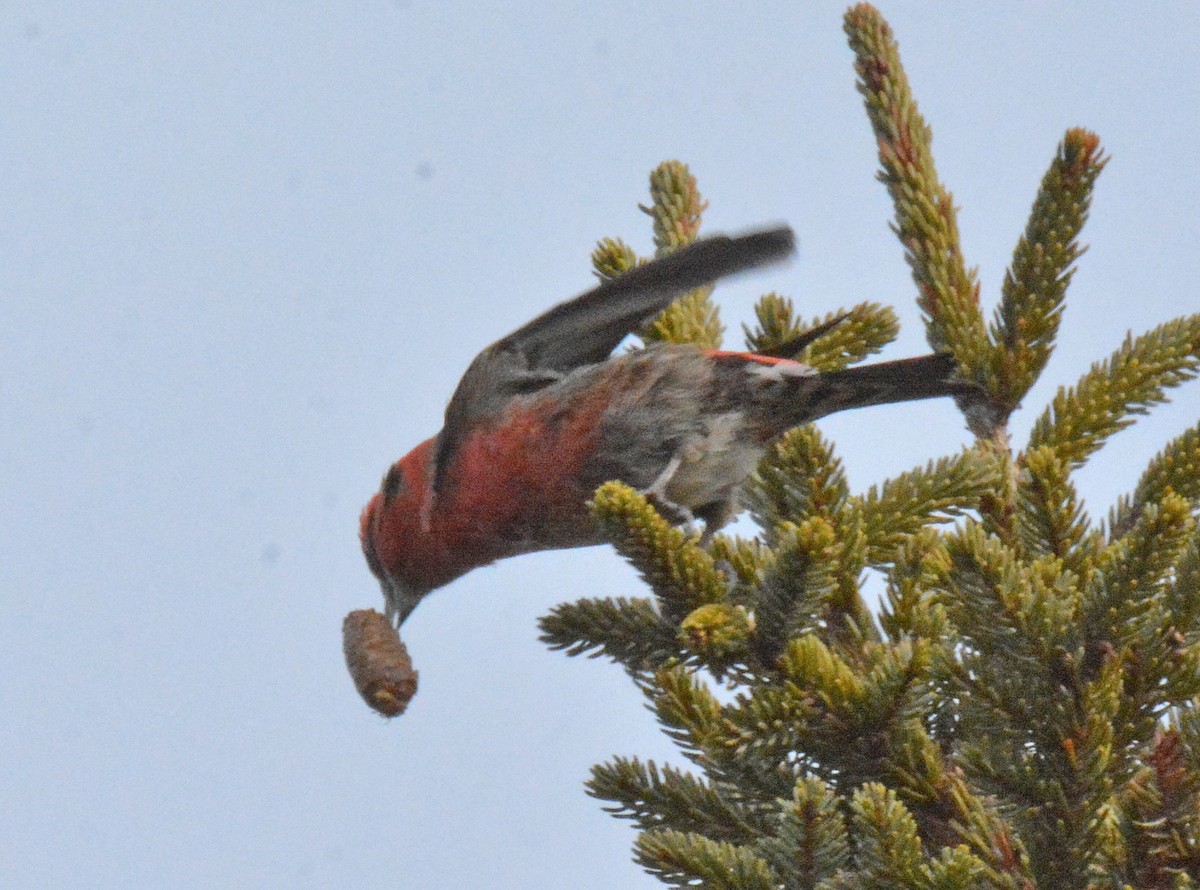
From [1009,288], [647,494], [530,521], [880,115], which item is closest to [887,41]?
[880,115]

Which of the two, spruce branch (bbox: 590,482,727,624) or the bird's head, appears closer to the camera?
spruce branch (bbox: 590,482,727,624)

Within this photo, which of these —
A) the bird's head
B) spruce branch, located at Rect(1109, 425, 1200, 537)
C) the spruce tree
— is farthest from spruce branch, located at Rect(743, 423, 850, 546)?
the bird's head

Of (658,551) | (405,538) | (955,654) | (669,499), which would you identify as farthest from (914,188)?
(405,538)

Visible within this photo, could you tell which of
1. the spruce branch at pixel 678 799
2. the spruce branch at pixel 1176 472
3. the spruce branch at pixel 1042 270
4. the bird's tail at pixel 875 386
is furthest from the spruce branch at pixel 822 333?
the spruce branch at pixel 678 799

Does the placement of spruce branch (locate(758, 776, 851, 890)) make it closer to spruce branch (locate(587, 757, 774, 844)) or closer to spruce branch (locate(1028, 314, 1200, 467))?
spruce branch (locate(587, 757, 774, 844))

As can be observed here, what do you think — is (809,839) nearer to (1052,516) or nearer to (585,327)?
(1052,516)

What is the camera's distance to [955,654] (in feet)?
6.72

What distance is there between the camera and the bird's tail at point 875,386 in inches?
125

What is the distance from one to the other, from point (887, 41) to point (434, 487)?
1930mm

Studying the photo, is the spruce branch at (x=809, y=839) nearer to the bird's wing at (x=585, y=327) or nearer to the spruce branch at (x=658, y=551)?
the spruce branch at (x=658, y=551)

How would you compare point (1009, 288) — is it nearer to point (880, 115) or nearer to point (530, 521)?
point (880, 115)

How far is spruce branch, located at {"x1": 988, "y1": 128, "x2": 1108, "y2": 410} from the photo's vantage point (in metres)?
2.77

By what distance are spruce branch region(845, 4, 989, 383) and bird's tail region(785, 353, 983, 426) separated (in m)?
0.08

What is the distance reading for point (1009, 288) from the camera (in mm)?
2920
